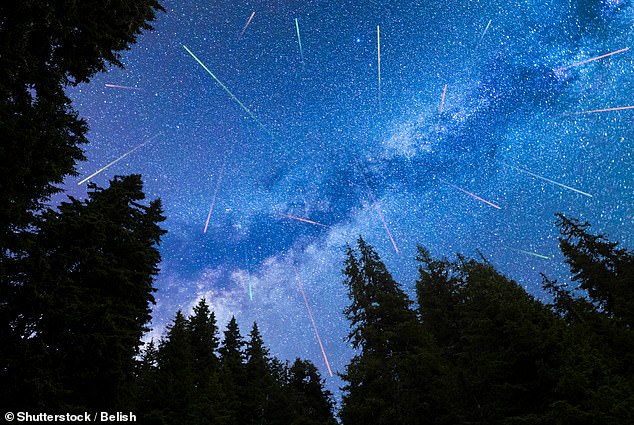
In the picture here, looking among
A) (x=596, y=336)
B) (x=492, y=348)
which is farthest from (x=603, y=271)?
(x=492, y=348)

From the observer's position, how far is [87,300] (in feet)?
40.5

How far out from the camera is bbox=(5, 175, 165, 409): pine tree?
963 cm

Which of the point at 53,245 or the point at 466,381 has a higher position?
the point at 53,245

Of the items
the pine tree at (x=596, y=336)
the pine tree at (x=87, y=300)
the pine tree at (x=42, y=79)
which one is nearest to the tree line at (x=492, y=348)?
the pine tree at (x=596, y=336)

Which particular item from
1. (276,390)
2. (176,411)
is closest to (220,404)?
(176,411)

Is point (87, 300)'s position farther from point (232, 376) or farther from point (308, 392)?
point (308, 392)

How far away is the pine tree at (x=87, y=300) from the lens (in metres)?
9.63

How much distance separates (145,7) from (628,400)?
19.9 metres

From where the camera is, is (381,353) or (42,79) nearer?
(42,79)

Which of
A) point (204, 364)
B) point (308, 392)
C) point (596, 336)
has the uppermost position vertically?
point (204, 364)

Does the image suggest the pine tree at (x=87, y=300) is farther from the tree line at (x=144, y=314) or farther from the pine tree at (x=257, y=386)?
the pine tree at (x=257, y=386)

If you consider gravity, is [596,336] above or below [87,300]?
below

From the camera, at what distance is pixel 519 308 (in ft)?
40.8

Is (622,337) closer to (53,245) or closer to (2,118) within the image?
(2,118)
